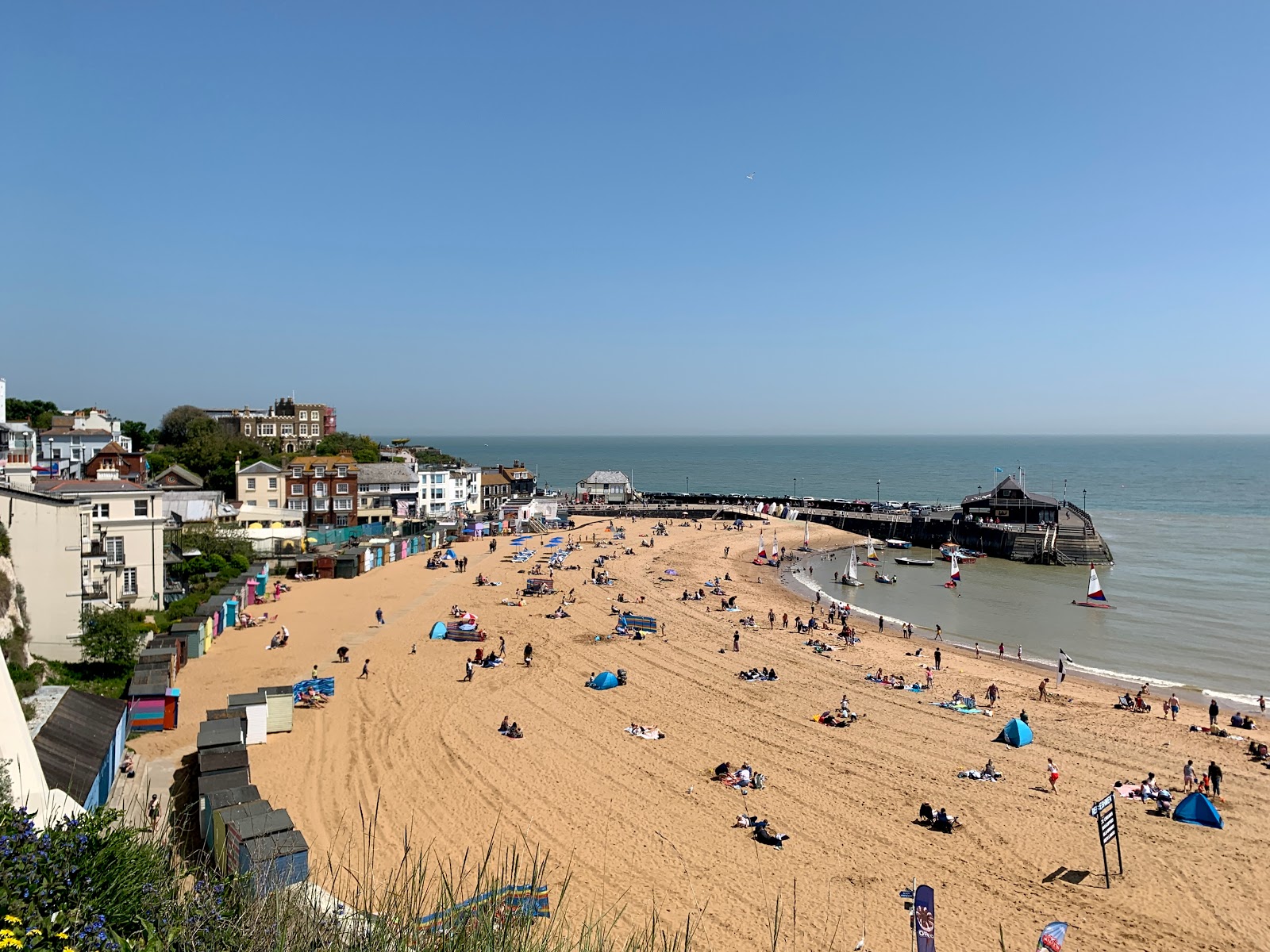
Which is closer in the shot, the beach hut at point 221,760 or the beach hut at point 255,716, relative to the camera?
the beach hut at point 221,760

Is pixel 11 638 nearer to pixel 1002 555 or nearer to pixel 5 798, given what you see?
pixel 5 798

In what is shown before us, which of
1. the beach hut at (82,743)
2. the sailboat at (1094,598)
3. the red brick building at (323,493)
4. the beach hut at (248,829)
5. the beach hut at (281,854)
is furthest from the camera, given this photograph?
the red brick building at (323,493)

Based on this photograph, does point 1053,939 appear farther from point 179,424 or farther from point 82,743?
point 179,424

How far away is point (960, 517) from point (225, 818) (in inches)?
2537

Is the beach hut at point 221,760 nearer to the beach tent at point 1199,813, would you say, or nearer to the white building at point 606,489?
the beach tent at point 1199,813

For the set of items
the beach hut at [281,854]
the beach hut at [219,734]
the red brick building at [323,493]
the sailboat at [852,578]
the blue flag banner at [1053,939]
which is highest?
the red brick building at [323,493]

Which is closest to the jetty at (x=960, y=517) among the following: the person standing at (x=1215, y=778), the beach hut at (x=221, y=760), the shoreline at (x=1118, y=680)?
the shoreline at (x=1118, y=680)

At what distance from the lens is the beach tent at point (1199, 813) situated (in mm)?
16359

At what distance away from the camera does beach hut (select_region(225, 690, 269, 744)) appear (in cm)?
1856

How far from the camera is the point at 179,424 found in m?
85.0

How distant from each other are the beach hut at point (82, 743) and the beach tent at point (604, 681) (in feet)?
39.0

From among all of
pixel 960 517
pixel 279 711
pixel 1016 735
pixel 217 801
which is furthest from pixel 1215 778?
pixel 960 517

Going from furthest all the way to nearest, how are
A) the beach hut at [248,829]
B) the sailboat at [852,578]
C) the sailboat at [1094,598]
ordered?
the sailboat at [852,578]
the sailboat at [1094,598]
the beach hut at [248,829]

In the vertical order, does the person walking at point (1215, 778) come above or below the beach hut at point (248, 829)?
below
